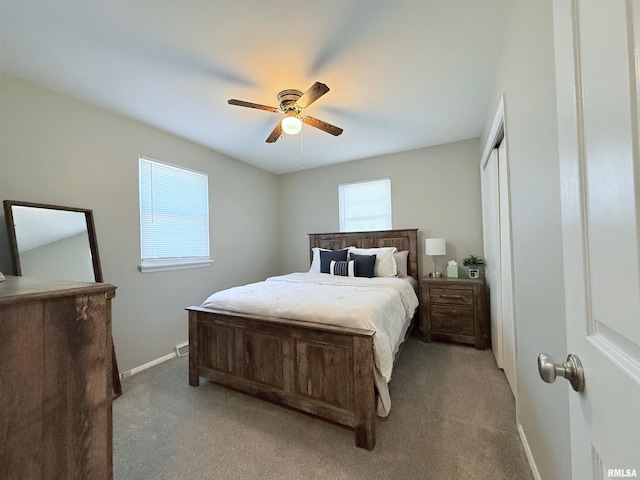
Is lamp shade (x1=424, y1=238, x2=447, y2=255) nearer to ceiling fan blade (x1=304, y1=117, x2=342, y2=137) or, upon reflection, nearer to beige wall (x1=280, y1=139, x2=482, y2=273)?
beige wall (x1=280, y1=139, x2=482, y2=273)

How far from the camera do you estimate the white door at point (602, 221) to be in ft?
1.21

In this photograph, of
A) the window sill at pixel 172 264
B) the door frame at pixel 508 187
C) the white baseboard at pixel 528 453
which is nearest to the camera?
the white baseboard at pixel 528 453

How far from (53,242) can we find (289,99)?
226 cm

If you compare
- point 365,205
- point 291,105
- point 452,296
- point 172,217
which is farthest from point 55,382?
point 365,205

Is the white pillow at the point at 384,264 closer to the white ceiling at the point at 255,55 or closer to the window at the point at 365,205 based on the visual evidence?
the window at the point at 365,205

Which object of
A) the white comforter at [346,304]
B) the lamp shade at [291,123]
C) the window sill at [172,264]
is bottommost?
the white comforter at [346,304]

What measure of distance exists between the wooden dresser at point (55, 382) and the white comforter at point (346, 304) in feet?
3.91

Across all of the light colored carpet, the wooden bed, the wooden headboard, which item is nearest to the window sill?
the wooden bed

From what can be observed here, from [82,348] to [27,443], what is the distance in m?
0.27

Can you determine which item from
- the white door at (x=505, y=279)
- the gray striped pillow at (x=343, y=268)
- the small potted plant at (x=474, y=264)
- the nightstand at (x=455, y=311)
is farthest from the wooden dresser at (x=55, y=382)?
the small potted plant at (x=474, y=264)

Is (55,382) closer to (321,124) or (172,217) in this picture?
(321,124)

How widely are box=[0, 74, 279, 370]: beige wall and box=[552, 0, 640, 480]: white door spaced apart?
316 cm

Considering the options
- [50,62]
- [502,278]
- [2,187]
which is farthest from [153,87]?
[502,278]

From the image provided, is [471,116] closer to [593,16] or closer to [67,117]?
[593,16]
